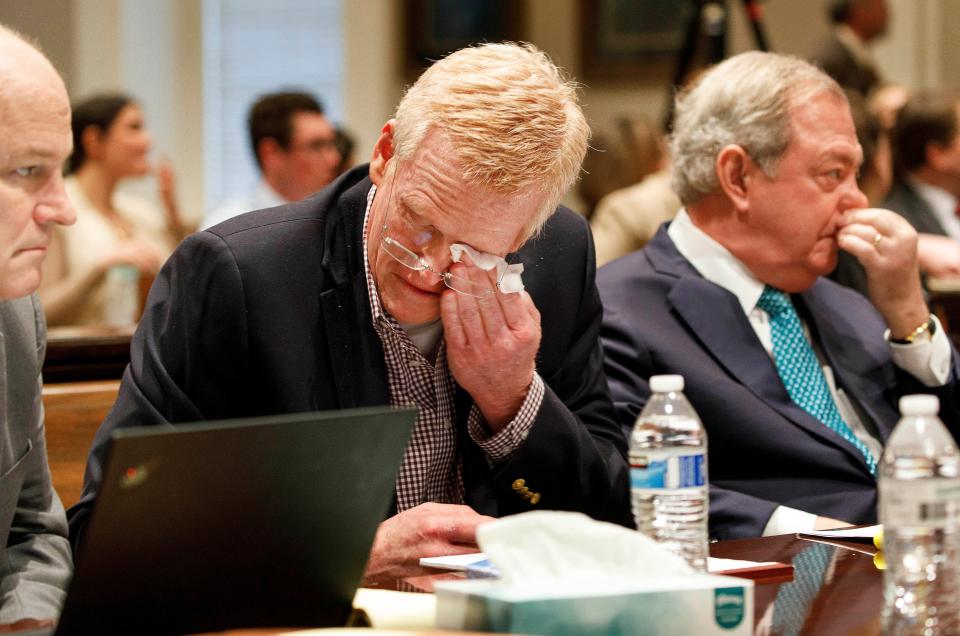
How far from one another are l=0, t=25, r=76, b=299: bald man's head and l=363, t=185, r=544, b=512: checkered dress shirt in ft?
1.54

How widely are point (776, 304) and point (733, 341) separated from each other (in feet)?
0.56

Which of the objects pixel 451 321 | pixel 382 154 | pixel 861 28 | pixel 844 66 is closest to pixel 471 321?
pixel 451 321

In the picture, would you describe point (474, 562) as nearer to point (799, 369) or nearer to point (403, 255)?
point (403, 255)

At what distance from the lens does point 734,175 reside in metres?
2.40

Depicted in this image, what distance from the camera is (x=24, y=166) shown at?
1417 millimetres

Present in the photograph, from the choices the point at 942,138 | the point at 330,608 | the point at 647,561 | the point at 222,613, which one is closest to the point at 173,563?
the point at 222,613

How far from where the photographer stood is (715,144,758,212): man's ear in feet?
7.84

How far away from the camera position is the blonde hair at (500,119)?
64.0 inches

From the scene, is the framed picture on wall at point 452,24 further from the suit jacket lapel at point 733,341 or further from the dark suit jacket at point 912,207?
the suit jacket lapel at point 733,341

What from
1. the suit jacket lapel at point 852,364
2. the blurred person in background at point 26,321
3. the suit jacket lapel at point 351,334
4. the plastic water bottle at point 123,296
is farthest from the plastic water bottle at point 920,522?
the plastic water bottle at point 123,296

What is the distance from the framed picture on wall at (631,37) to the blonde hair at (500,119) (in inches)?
224

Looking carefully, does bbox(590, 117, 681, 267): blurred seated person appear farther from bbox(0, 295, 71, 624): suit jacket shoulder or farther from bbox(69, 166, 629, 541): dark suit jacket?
bbox(0, 295, 71, 624): suit jacket shoulder

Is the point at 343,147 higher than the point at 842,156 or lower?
lower

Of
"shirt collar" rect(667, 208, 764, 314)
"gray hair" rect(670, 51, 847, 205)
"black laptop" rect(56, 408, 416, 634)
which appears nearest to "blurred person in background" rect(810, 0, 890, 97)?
"gray hair" rect(670, 51, 847, 205)
